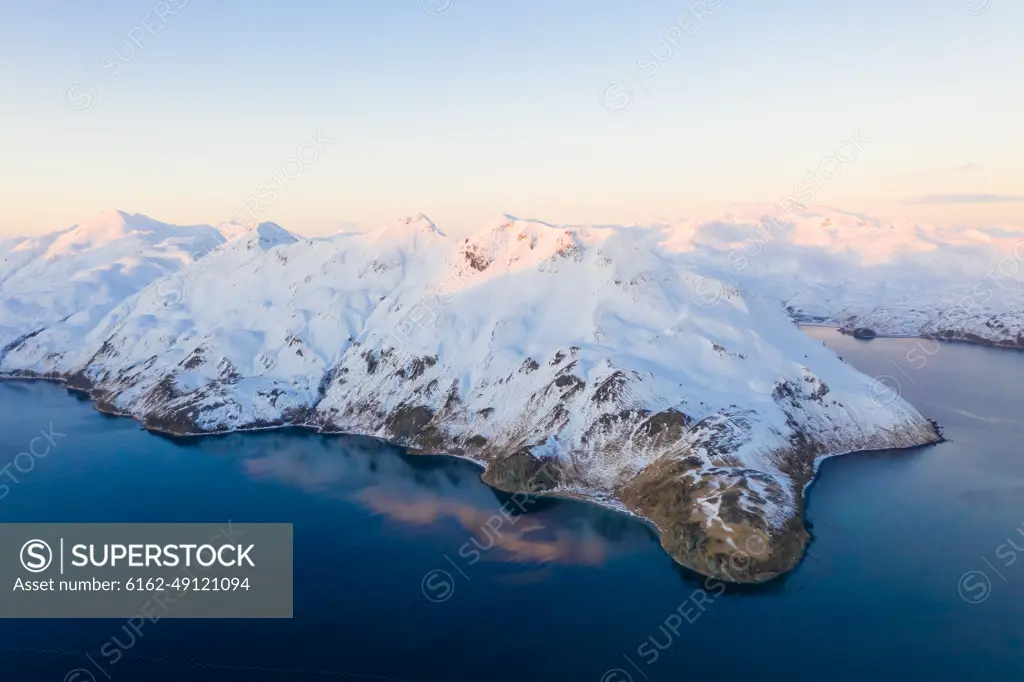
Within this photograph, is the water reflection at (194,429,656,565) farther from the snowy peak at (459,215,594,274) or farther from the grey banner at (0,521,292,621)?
the snowy peak at (459,215,594,274)

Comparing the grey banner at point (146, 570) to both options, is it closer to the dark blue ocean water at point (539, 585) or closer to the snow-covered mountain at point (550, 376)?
the dark blue ocean water at point (539, 585)

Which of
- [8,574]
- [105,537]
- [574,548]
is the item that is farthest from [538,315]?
[8,574]

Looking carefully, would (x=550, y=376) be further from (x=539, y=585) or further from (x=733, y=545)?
(x=539, y=585)

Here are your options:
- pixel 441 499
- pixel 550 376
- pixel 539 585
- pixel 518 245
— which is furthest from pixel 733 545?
pixel 518 245

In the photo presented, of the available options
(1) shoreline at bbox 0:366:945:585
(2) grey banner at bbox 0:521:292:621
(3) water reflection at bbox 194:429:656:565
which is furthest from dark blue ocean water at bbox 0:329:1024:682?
(2) grey banner at bbox 0:521:292:621

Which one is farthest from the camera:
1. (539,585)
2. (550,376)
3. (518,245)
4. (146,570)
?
(518,245)
